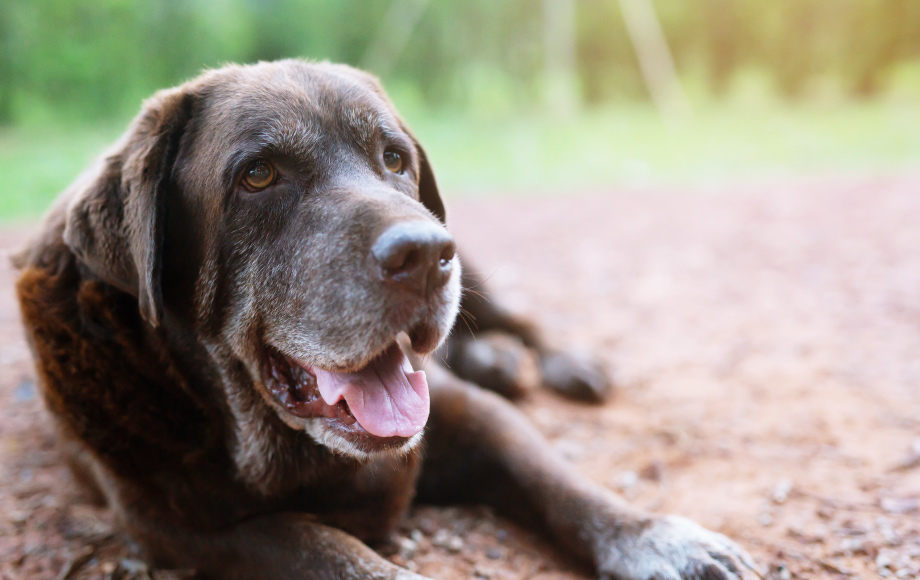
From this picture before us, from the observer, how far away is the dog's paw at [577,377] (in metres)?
3.69

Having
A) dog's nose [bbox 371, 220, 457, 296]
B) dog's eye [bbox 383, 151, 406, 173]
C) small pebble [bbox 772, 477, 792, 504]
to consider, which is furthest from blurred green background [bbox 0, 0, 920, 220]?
small pebble [bbox 772, 477, 792, 504]

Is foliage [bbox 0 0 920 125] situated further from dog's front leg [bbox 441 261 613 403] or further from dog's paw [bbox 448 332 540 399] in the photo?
dog's paw [bbox 448 332 540 399]

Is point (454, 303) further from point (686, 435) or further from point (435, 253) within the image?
point (686, 435)

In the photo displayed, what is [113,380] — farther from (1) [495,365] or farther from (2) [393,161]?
(1) [495,365]

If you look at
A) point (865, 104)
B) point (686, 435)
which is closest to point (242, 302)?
point (686, 435)

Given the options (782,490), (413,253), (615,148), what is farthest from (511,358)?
(615,148)

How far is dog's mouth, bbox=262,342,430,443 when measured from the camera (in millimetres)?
1929

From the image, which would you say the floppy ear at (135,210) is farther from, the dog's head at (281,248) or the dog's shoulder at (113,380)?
the dog's shoulder at (113,380)

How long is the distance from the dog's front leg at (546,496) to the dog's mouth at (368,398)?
717 millimetres

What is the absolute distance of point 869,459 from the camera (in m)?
2.85

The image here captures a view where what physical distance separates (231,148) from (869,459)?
108 inches

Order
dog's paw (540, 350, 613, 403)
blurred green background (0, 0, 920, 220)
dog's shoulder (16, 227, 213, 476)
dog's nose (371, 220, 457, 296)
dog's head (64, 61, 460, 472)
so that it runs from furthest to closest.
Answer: blurred green background (0, 0, 920, 220) → dog's paw (540, 350, 613, 403) → dog's shoulder (16, 227, 213, 476) → dog's head (64, 61, 460, 472) → dog's nose (371, 220, 457, 296)

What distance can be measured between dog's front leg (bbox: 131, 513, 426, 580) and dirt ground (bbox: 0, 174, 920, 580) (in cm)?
21

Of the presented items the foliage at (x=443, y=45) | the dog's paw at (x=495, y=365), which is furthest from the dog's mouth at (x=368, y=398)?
the foliage at (x=443, y=45)
